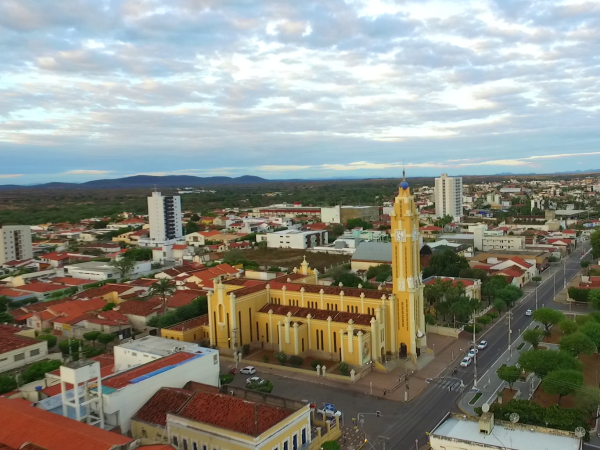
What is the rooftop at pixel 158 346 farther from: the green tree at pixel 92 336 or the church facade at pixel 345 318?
the green tree at pixel 92 336

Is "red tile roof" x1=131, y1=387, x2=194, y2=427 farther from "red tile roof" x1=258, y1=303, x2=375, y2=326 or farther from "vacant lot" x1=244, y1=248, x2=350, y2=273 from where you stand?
"vacant lot" x1=244, y1=248, x2=350, y2=273

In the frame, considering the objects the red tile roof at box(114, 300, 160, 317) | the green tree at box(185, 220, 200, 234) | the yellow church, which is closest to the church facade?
the yellow church

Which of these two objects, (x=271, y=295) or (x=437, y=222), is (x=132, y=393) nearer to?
(x=271, y=295)

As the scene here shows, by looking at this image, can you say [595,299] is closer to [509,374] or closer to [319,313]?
[509,374]

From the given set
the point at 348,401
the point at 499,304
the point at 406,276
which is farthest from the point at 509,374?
the point at 499,304

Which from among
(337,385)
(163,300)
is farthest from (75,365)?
(163,300)

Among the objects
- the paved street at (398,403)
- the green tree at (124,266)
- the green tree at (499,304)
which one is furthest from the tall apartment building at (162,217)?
the paved street at (398,403)

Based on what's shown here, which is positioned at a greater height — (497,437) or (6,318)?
(497,437)
